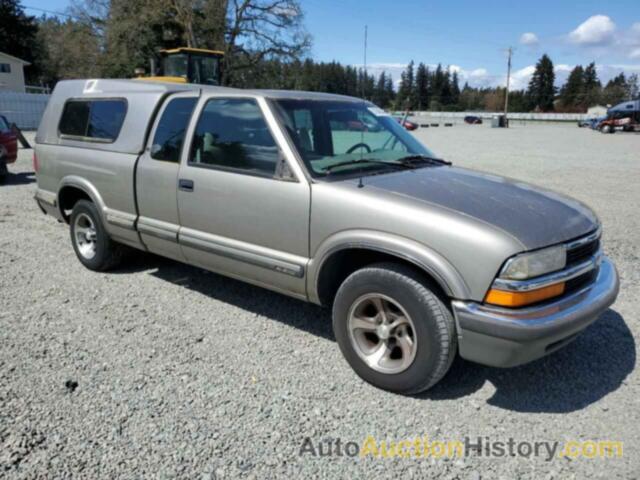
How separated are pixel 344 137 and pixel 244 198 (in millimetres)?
1011

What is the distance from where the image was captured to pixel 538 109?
395 feet

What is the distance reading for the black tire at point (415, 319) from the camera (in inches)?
116

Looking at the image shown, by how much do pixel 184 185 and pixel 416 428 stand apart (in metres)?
2.60

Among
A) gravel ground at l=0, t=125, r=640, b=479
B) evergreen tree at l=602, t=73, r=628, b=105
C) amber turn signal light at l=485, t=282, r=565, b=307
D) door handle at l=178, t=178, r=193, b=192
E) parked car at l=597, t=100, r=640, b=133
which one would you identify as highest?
evergreen tree at l=602, t=73, r=628, b=105

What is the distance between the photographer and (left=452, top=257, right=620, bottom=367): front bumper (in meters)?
2.71

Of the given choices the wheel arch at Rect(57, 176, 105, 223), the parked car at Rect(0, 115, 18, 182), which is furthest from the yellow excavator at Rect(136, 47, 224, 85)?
the wheel arch at Rect(57, 176, 105, 223)

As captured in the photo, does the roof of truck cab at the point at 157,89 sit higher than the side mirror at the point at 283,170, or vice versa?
the roof of truck cab at the point at 157,89

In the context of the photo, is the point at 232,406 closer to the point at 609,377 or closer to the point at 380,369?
the point at 380,369

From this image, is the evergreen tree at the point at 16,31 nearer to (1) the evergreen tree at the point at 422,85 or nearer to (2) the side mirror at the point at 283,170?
(2) the side mirror at the point at 283,170

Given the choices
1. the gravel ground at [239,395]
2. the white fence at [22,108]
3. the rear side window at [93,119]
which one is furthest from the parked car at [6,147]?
the white fence at [22,108]

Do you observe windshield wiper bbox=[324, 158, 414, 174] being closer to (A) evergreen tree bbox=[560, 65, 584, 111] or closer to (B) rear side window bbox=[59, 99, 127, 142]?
(B) rear side window bbox=[59, 99, 127, 142]

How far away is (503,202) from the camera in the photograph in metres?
3.23

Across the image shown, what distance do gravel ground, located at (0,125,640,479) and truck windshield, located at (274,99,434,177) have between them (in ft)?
4.60

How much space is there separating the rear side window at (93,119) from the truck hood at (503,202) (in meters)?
2.78
